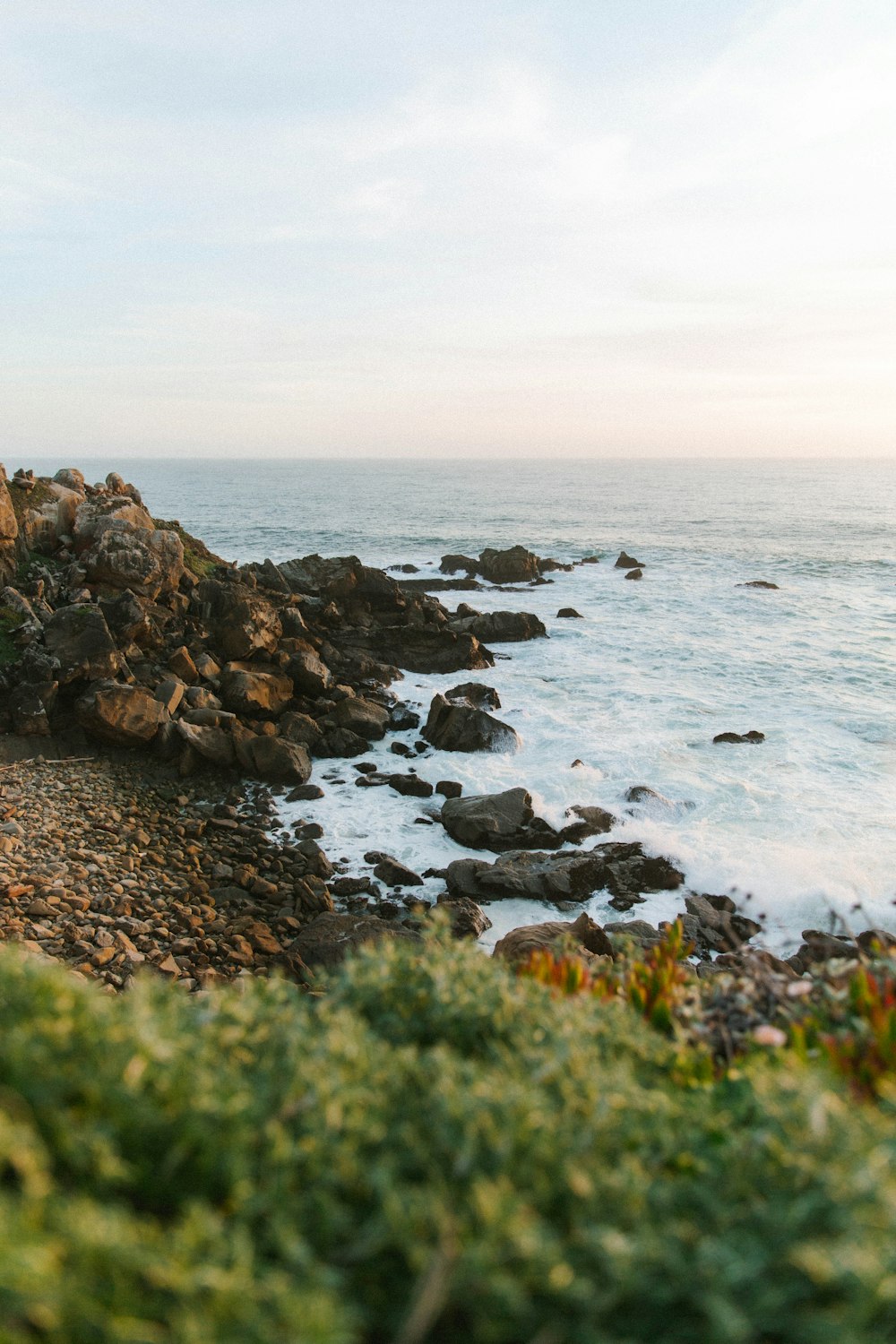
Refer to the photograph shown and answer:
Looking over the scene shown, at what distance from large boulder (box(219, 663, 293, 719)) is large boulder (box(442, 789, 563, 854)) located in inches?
193

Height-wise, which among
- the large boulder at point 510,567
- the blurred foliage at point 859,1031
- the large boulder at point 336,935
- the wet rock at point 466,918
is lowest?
the wet rock at point 466,918

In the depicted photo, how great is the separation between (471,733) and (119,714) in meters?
6.72

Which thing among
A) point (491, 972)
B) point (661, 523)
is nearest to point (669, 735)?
point (491, 972)

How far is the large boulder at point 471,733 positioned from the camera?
1659 cm

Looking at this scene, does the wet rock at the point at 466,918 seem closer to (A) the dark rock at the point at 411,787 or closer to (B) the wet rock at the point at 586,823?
(B) the wet rock at the point at 586,823

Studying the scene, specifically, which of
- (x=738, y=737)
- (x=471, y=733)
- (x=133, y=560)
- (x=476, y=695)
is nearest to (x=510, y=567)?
(x=476, y=695)

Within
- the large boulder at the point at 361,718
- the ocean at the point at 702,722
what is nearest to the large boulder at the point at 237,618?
the large boulder at the point at 361,718

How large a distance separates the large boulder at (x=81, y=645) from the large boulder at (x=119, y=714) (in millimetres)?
559

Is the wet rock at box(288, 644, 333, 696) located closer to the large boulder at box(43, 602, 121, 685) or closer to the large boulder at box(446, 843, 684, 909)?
the large boulder at box(43, 602, 121, 685)

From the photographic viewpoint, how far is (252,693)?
1627 centimetres

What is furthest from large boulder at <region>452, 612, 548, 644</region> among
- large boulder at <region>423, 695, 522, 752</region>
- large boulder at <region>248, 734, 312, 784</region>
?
large boulder at <region>248, 734, 312, 784</region>

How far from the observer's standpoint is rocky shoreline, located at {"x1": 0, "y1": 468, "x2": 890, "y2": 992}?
9.70 m

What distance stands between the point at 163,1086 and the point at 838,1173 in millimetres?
2251

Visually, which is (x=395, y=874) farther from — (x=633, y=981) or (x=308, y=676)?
(x=308, y=676)
